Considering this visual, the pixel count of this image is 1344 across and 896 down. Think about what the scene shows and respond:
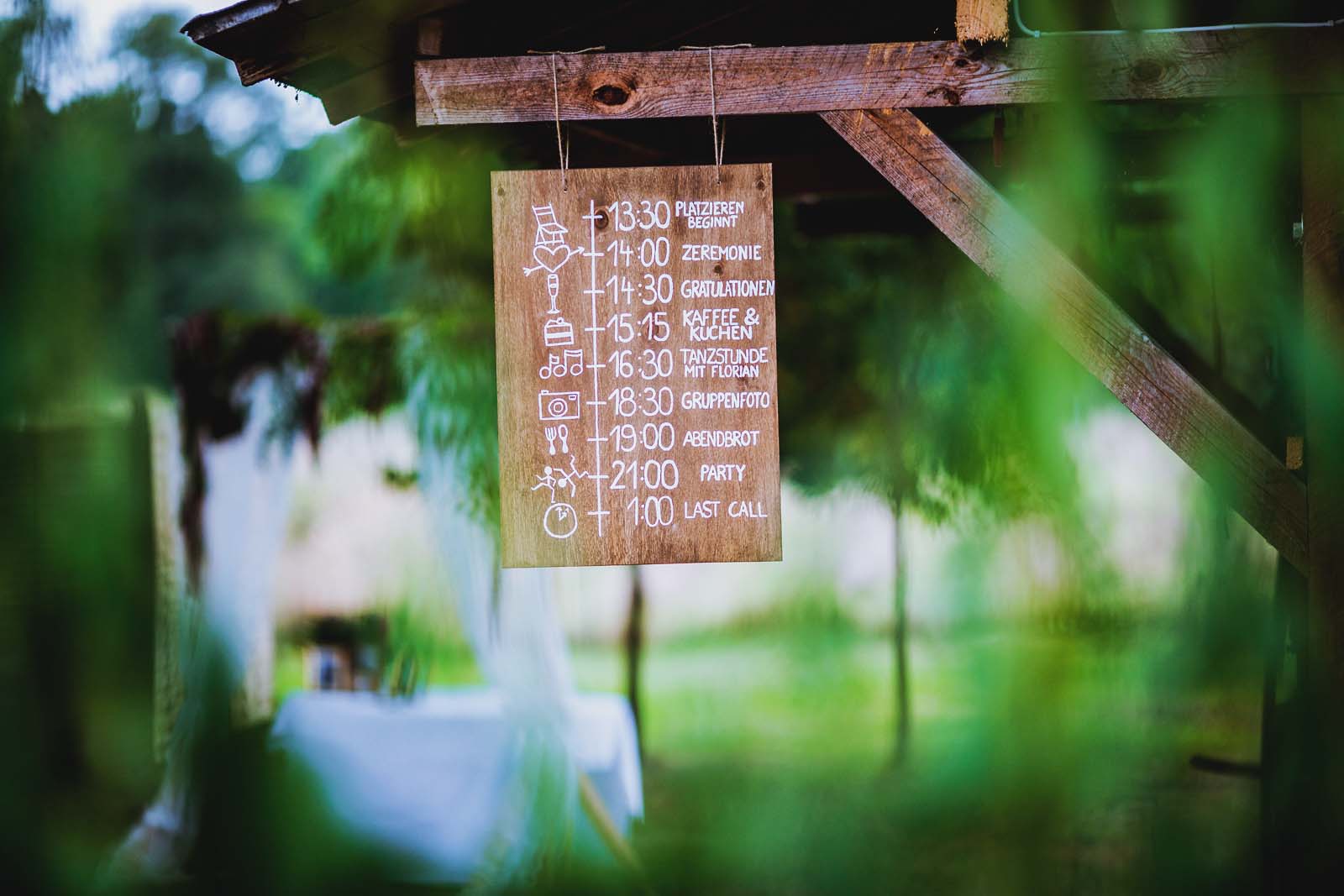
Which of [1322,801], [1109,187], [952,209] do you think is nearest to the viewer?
[952,209]

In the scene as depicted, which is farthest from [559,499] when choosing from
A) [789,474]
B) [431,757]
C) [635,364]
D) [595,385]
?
[431,757]

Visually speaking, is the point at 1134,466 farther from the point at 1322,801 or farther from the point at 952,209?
the point at 952,209

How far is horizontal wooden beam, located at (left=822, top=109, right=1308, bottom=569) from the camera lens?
9.75ft

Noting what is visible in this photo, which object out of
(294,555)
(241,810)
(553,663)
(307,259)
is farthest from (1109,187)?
(241,810)

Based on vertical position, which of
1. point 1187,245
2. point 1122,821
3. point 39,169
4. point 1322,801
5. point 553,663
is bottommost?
point 1122,821

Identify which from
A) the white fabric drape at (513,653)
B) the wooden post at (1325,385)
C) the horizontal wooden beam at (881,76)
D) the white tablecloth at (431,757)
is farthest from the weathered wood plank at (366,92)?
the wooden post at (1325,385)

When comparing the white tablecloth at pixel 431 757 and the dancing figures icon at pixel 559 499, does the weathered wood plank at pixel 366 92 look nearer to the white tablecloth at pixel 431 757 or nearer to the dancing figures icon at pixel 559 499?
the dancing figures icon at pixel 559 499

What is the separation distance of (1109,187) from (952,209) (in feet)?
5.68

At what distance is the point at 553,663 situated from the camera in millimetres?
4621

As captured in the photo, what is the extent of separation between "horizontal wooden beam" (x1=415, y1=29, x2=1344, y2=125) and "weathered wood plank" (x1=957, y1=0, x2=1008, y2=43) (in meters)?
0.04

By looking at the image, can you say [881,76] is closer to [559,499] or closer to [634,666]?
[559,499]

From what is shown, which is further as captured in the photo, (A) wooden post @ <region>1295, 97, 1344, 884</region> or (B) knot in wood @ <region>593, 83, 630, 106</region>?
(B) knot in wood @ <region>593, 83, 630, 106</region>

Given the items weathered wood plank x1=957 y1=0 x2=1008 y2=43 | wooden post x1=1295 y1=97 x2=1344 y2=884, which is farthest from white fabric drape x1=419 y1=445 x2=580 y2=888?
wooden post x1=1295 y1=97 x2=1344 y2=884

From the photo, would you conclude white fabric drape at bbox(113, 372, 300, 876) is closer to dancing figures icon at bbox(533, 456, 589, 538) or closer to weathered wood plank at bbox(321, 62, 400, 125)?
weathered wood plank at bbox(321, 62, 400, 125)
